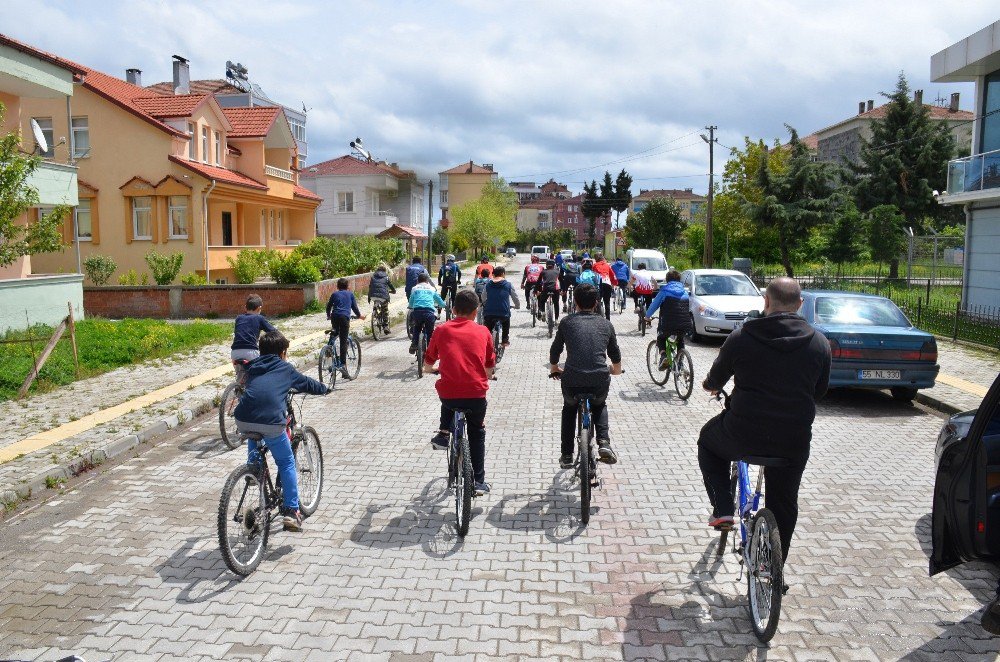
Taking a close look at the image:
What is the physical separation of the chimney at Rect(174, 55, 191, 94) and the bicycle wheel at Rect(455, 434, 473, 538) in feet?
124

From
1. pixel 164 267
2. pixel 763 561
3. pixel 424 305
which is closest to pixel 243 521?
pixel 763 561

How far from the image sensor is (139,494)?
7309 mm

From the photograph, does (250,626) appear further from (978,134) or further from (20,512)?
(978,134)

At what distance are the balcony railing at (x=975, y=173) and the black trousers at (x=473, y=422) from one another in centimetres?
2048

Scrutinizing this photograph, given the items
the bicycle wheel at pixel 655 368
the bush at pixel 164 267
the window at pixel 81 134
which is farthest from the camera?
the window at pixel 81 134

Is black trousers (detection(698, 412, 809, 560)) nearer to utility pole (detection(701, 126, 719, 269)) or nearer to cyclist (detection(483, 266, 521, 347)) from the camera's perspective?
cyclist (detection(483, 266, 521, 347))

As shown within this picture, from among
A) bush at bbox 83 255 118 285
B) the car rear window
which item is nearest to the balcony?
the car rear window

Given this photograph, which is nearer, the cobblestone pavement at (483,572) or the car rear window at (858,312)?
the cobblestone pavement at (483,572)

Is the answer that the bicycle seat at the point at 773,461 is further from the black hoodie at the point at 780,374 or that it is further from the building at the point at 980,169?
the building at the point at 980,169

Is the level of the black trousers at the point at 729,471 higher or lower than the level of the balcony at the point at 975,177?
lower

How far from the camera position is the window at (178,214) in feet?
95.8

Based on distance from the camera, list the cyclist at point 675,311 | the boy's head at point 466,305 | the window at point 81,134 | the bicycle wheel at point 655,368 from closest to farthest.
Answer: the boy's head at point 466,305, the cyclist at point 675,311, the bicycle wheel at point 655,368, the window at point 81,134

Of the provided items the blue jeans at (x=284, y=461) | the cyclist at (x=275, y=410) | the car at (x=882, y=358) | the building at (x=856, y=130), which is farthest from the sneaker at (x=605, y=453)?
the building at (x=856, y=130)

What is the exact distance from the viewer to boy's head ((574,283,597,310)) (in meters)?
6.59
